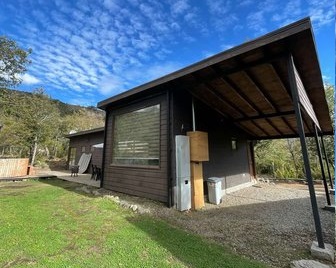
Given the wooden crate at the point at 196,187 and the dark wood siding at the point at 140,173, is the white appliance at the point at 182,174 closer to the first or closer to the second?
the wooden crate at the point at 196,187

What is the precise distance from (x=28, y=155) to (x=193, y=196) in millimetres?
18554

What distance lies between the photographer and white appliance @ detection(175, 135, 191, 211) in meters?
4.92

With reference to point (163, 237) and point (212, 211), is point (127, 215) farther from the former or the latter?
point (212, 211)

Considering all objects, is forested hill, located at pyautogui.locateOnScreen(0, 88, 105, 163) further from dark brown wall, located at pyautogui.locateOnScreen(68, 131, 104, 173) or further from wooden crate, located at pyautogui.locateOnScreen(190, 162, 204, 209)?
wooden crate, located at pyautogui.locateOnScreen(190, 162, 204, 209)

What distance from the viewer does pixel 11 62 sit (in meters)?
12.9

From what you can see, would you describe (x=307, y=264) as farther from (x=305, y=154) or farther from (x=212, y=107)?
(x=212, y=107)

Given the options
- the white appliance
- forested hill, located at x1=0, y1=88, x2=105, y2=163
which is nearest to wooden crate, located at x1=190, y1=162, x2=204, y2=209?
the white appliance

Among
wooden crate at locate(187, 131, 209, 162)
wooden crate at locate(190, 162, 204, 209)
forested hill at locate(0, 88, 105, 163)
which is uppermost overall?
forested hill at locate(0, 88, 105, 163)

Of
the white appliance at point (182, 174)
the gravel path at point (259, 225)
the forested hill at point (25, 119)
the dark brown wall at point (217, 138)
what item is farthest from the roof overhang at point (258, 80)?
the forested hill at point (25, 119)

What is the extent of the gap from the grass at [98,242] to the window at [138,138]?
1.80m

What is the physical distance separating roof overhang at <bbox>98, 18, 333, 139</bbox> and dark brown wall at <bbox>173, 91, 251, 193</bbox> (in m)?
0.32

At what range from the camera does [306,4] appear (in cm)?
479

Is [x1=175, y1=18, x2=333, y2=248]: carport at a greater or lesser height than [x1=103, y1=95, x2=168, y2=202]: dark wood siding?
greater

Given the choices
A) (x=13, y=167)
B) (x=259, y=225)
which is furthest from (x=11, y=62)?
(x=259, y=225)
